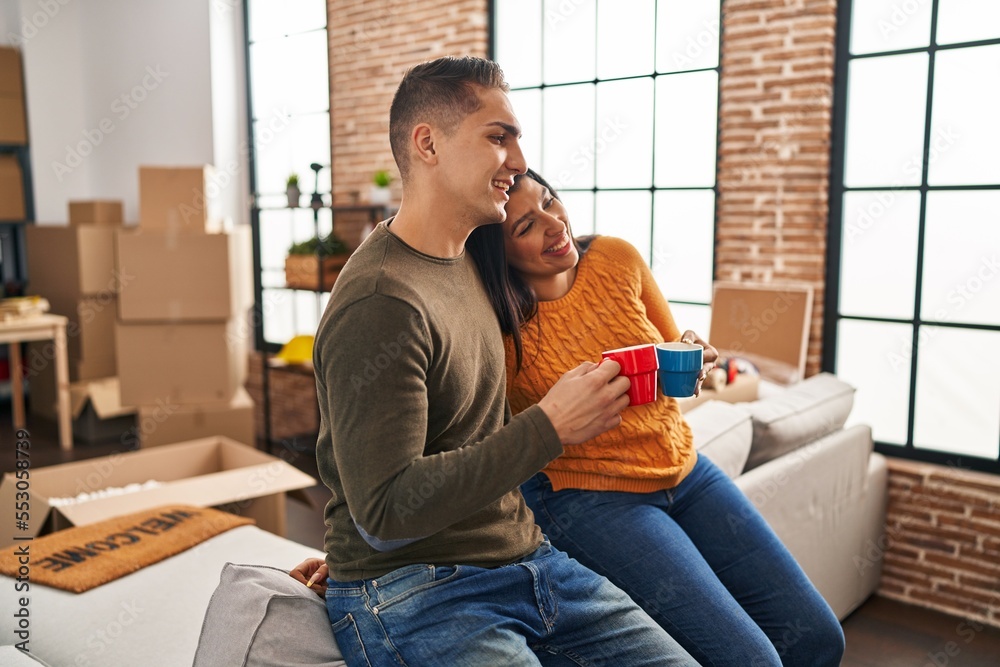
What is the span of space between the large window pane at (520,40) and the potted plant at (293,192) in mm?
1425

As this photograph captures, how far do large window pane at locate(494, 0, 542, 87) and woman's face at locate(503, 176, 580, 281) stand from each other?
3282mm

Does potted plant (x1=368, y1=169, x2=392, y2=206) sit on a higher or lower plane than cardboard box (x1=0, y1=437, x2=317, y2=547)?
higher

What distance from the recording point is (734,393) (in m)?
3.12

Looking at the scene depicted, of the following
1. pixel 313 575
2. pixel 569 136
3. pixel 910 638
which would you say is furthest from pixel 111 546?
pixel 569 136

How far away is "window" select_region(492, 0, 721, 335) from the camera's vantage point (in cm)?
406

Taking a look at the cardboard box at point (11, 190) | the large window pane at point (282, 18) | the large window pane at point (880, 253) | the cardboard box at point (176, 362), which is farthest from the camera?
the cardboard box at point (11, 190)

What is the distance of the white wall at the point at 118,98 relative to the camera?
19.7 feet

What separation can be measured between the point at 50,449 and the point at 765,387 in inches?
180

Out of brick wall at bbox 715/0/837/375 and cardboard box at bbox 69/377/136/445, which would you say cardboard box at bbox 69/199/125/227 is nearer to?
cardboard box at bbox 69/377/136/445

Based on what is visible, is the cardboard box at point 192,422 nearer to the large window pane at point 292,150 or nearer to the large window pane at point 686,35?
the large window pane at point 292,150

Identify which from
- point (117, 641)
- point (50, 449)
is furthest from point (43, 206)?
point (117, 641)

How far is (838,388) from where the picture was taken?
3123 mm

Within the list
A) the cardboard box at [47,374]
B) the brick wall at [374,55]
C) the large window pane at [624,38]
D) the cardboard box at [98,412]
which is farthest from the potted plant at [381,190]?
the cardboard box at [47,374]

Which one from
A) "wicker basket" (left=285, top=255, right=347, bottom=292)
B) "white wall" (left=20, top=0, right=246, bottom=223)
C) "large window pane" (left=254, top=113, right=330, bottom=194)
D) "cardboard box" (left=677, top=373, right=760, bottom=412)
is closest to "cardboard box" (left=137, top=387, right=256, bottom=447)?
"wicker basket" (left=285, top=255, right=347, bottom=292)
